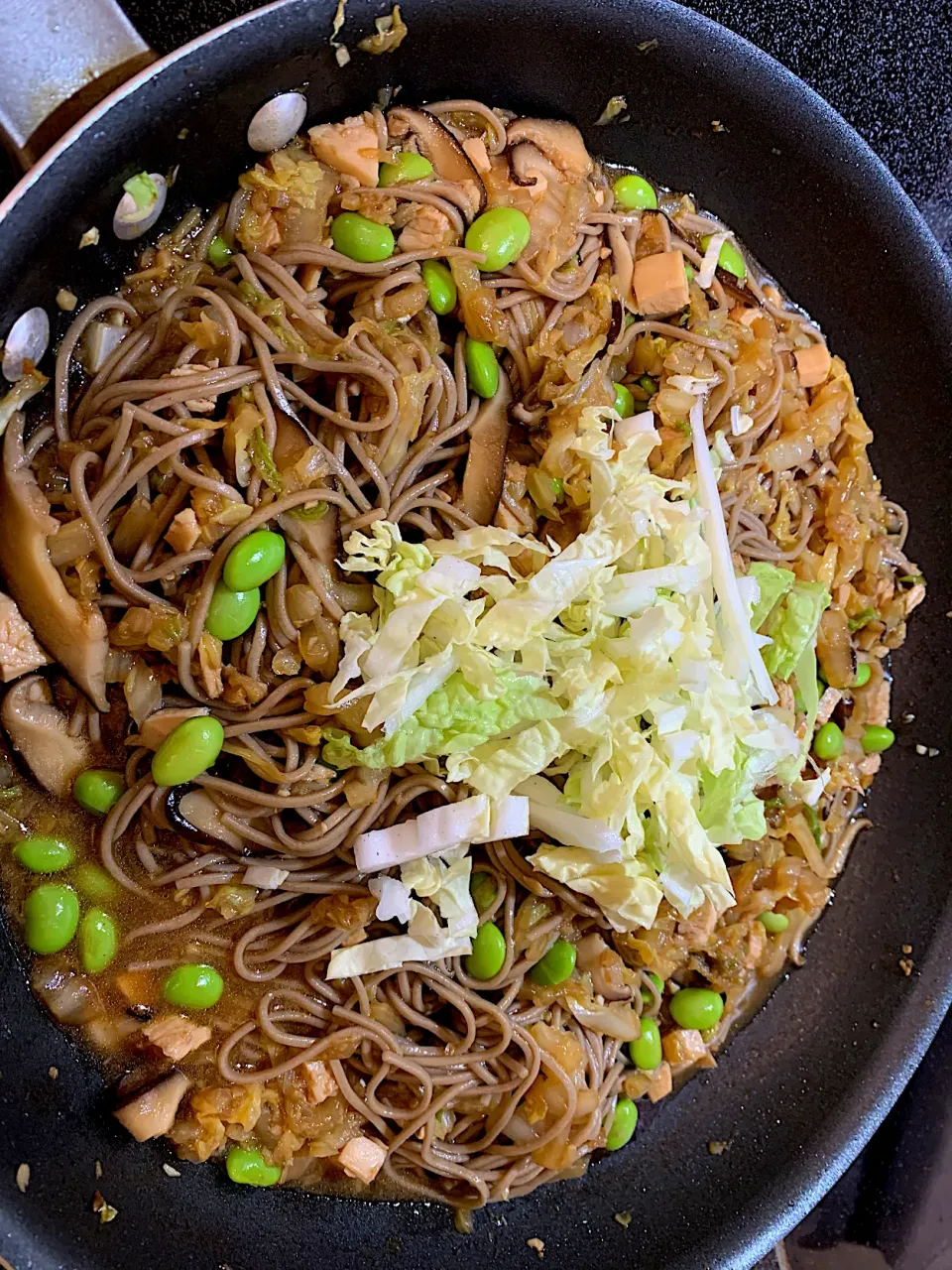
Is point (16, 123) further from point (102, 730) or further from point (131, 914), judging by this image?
point (131, 914)

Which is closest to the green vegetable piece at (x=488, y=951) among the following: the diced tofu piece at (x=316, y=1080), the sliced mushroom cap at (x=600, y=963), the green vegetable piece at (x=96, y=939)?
the sliced mushroom cap at (x=600, y=963)

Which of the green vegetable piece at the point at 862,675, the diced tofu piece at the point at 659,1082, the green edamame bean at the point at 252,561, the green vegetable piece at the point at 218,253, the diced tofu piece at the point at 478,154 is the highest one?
the green vegetable piece at the point at 218,253

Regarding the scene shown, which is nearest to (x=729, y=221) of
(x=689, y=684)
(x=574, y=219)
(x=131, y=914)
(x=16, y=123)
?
(x=574, y=219)

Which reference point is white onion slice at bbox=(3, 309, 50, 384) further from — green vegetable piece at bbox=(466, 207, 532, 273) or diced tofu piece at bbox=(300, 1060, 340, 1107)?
diced tofu piece at bbox=(300, 1060, 340, 1107)

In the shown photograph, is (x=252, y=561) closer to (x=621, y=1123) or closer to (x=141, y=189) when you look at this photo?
(x=141, y=189)

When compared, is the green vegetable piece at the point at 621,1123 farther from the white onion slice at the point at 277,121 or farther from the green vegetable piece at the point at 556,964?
the white onion slice at the point at 277,121

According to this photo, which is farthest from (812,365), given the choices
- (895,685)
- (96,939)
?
(96,939)

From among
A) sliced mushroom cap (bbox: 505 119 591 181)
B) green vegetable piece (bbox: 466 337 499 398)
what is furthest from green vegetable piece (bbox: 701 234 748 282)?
green vegetable piece (bbox: 466 337 499 398)
